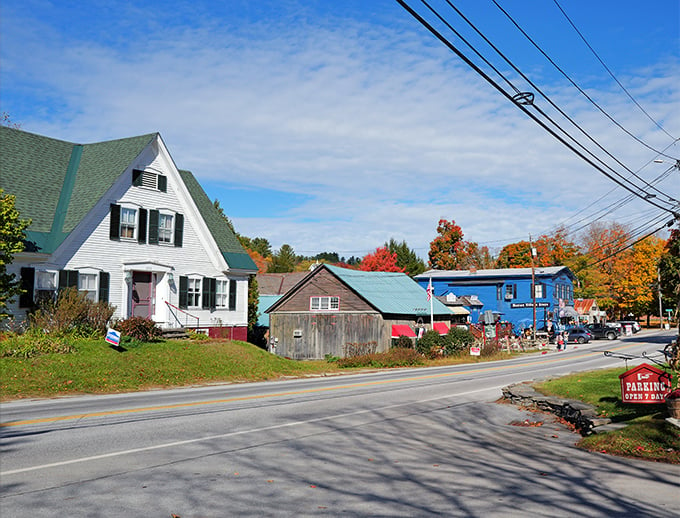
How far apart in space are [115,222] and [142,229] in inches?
62.9

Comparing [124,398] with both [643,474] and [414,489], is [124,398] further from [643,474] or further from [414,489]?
[643,474]

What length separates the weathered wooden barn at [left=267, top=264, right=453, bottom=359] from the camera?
42969 millimetres

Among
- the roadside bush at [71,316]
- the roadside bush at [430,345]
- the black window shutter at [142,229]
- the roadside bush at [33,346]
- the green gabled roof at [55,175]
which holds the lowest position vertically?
the roadside bush at [430,345]

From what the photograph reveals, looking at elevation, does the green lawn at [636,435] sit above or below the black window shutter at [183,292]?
below

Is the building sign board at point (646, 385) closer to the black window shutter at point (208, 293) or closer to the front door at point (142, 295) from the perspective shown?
the front door at point (142, 295)

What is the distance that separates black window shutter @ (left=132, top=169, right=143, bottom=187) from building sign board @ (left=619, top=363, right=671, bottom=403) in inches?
985

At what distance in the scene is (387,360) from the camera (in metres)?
36.3

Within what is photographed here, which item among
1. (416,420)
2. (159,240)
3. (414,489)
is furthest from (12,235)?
(414,489)

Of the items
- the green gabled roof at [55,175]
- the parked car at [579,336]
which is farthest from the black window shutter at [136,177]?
the parked car at [579,336]

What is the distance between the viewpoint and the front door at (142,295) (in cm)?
3081

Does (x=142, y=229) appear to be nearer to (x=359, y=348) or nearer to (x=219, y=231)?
(x=219, y=231)

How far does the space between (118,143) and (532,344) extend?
39.2 meters

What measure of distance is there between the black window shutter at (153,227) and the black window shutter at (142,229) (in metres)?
0.39

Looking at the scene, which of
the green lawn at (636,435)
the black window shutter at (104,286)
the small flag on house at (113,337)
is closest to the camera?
the green lawn at (636,435)
